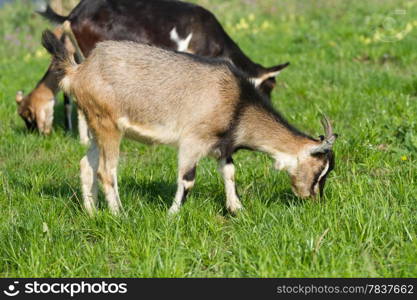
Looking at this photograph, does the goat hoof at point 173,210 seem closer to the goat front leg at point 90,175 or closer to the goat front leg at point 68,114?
the goat front leg at point 90,175

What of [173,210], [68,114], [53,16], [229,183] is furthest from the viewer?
[68,114]

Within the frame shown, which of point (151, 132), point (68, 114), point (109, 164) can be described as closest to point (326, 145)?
point (151, 132)

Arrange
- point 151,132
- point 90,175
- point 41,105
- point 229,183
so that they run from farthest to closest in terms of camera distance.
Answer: point 41,105
point 90,175
point 229,183
point 151,132

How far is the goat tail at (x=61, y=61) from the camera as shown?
16.3ft

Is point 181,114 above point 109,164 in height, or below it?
above

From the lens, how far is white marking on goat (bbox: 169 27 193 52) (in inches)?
283

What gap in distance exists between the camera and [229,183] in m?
5.11

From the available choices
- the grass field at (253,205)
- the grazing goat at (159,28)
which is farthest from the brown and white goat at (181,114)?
the grazing goat at (159,28)

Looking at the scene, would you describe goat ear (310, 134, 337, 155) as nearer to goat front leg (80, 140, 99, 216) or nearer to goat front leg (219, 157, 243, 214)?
goat front leg (219, 157, 243, 214)

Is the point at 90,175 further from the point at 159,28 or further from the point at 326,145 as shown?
the point at 159,28

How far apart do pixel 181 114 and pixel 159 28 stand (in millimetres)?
2574

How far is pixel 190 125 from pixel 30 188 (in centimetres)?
172

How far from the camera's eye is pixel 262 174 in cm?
564

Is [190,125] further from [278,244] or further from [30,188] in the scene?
[30,188]
